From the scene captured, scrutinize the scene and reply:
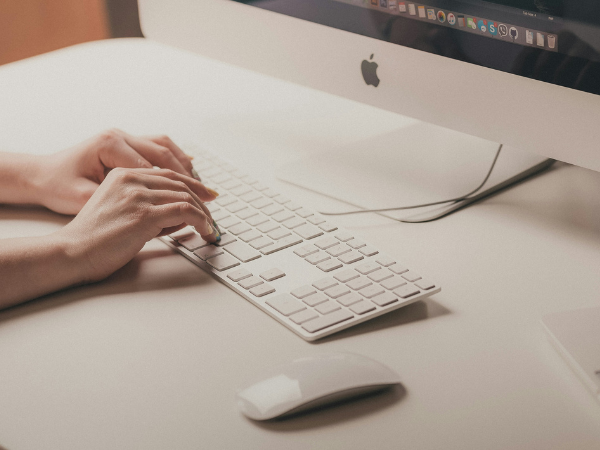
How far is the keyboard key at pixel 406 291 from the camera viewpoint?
0.56 m

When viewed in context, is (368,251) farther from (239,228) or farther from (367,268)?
(239,228)

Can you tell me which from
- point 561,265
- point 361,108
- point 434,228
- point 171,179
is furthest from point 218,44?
point 561,265

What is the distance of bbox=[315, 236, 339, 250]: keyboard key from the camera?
2.11 feet

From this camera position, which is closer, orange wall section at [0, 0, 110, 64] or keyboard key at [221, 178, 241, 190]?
keyboard key at [221, 178, 241, 190]

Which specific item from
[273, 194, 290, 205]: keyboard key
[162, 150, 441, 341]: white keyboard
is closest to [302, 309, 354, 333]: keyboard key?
[162, 150, 441, 341]: white keyboard

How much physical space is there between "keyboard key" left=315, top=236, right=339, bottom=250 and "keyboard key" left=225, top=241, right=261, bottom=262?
6 centimetres

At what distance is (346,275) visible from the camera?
59cm

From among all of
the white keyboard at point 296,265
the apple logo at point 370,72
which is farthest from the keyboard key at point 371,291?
the apple logo at point 370,72

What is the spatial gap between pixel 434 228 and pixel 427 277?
0.44ft

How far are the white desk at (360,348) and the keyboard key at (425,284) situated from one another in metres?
0.02

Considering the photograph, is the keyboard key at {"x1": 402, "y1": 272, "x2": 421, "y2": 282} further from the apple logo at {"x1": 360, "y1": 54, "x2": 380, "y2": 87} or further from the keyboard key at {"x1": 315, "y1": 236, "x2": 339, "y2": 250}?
the apple logo at {"x1": 360, "y1": 54, "x2": 380, "y2": 87}

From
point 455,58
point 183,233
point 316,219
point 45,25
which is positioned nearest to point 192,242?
point 183,233

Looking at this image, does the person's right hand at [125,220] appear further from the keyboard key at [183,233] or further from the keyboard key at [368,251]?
the keyboard key at [368,251]

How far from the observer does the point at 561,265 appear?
64 centimetres
